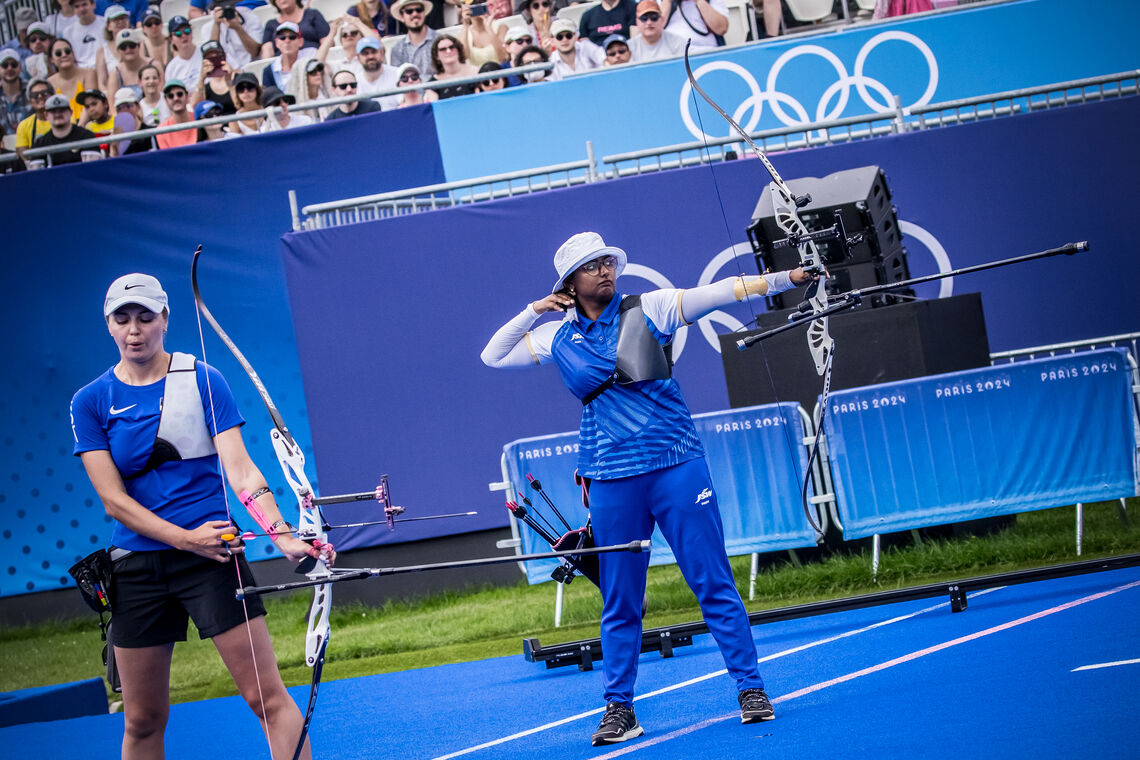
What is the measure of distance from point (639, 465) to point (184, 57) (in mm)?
10267

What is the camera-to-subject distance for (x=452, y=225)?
10.3 meters

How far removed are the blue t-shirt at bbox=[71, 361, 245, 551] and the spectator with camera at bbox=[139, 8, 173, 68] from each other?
10.6 metres

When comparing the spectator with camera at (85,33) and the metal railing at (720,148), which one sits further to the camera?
the spectator with camera at (85,33)

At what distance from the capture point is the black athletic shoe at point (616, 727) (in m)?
4.95

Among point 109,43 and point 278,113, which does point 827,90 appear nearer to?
point 278,113

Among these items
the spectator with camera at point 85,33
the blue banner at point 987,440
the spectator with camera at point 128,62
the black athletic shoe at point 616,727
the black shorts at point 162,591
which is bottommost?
the black athletic shoe at point 616,727

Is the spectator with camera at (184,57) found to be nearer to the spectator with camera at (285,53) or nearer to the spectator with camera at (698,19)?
the spectator with camera at (285,53)

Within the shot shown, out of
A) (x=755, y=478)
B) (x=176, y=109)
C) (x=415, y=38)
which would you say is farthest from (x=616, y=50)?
(x=755, y=478)

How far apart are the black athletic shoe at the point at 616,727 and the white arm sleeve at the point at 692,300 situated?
1.50m

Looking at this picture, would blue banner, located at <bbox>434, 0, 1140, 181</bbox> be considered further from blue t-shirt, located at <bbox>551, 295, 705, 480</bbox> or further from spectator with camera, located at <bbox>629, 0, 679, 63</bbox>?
blue t-shirt, located at <bbox>551, 295, 705, 480</bbox>

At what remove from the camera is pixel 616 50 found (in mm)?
11320

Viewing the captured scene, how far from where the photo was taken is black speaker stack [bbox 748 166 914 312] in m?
7.96

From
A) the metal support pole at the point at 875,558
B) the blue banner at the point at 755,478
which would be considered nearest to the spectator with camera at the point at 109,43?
the blue banner at the point at 755,478

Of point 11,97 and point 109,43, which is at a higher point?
point 109,43
